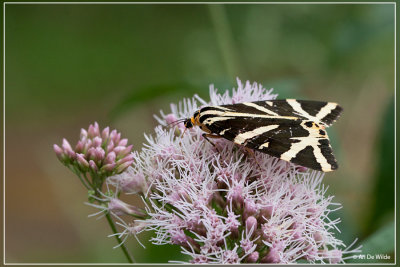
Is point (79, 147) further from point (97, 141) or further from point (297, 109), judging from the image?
point (297, 109)

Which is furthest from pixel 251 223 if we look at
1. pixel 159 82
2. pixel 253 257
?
pixel 159 82

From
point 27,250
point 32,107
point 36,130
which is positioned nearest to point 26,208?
point 27,250

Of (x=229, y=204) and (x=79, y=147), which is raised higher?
(x=79, y=147)

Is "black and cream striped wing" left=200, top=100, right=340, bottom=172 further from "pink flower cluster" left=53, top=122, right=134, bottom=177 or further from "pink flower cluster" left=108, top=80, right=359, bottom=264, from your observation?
"pink flower cluster" left=53, top=122, right=134, bottom=177

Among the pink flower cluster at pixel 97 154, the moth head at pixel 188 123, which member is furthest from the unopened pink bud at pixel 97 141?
the moth head at pixel 188 123

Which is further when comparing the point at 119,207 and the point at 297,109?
the point at 297,109

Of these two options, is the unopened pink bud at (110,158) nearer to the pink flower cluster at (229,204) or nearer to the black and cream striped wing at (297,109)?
the pink flower cluster at (229,204)

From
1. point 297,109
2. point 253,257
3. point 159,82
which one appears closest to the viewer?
point 253,257
